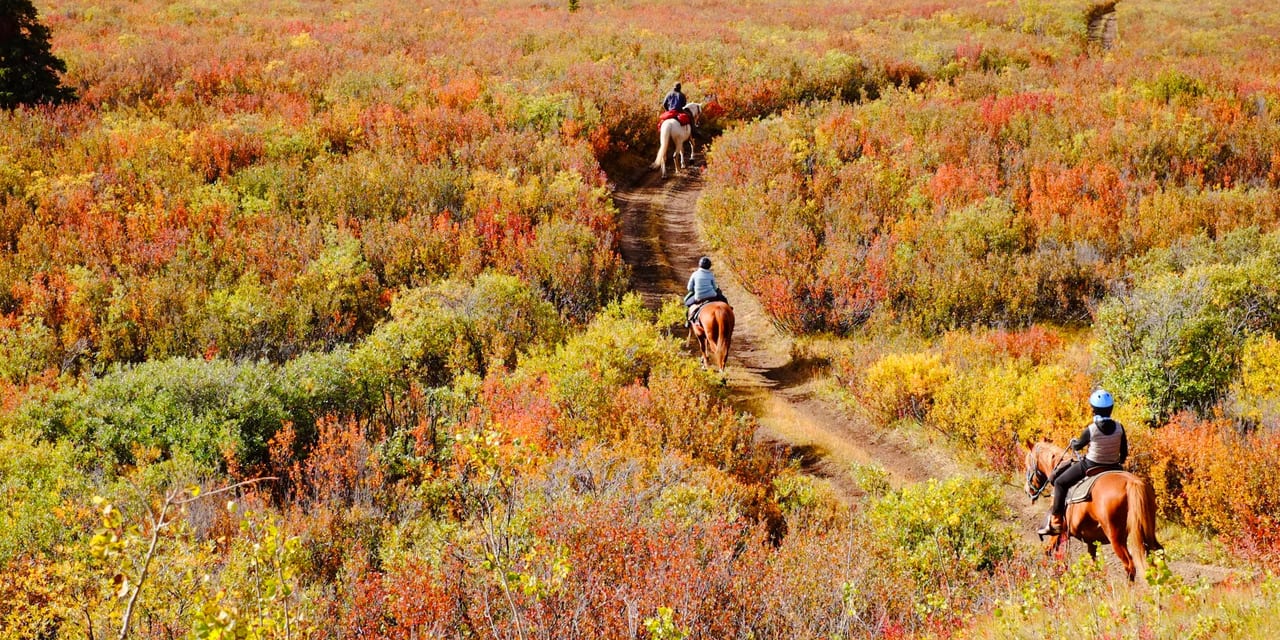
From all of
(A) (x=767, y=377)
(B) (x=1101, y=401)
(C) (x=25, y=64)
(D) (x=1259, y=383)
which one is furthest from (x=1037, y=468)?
(C) (x=25, y=64)

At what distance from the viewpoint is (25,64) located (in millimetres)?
21453

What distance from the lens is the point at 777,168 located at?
66.2ft

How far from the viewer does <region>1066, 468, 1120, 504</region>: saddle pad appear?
27.8 ft

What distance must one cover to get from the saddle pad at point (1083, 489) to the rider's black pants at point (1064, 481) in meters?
0.08

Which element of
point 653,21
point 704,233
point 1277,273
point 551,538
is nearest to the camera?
point 551,538

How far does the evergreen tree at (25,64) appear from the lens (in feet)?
67.2

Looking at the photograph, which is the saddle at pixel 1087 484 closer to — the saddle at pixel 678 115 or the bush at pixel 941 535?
the bush at pixel 941 535

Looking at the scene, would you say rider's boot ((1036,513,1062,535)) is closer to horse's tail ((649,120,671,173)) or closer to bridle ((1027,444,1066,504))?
bridle ((1027,444,1066,504))

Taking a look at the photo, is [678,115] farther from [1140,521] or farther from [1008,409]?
[1140,521]

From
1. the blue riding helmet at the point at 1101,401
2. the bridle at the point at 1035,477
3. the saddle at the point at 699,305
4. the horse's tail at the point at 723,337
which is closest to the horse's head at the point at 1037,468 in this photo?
the bridle at the point at 1035,477

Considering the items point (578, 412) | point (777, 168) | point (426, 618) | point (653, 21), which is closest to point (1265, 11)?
point (653, 21)

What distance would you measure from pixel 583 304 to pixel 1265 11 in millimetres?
53191

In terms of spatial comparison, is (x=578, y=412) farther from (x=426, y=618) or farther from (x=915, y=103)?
(x=915, y=103)

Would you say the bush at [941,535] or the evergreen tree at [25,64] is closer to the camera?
the bush at [941,535]
